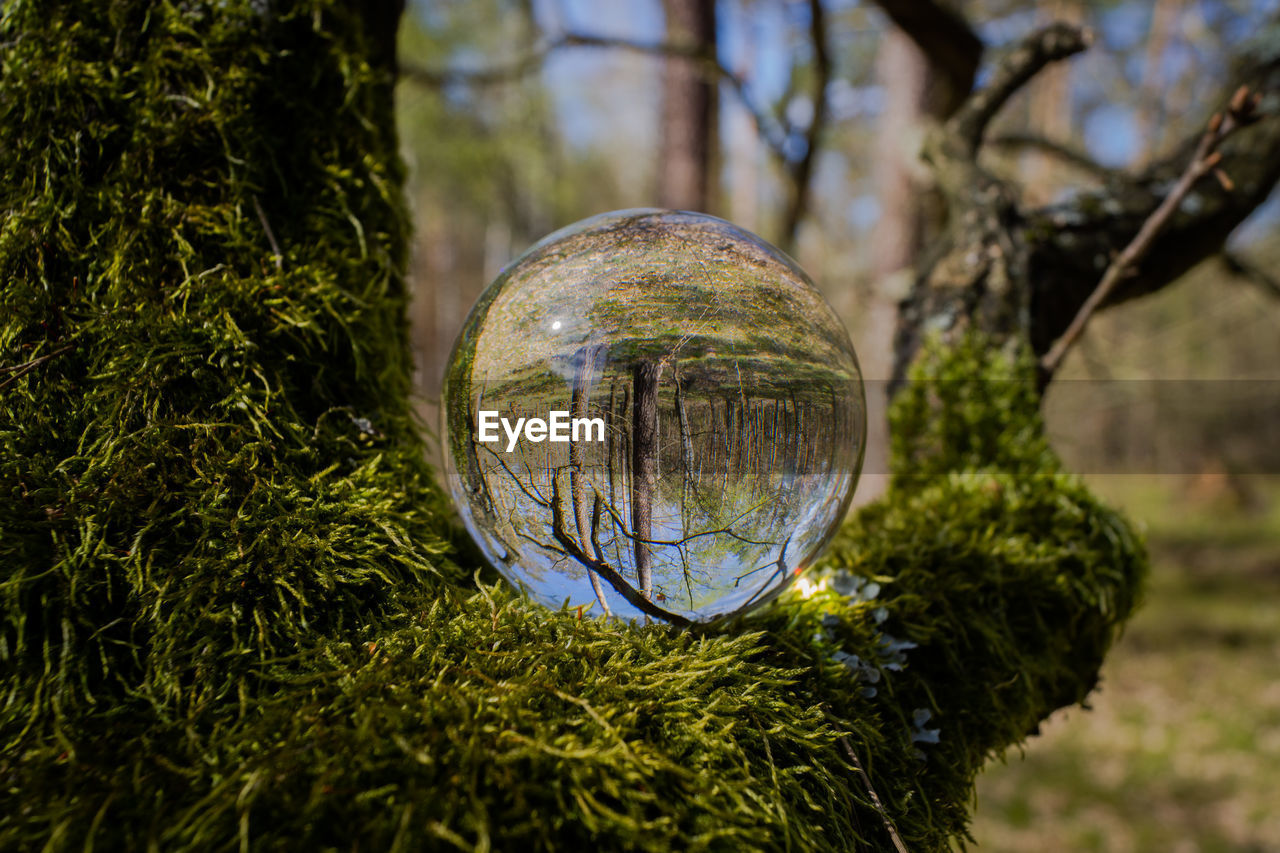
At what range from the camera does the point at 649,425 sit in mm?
1109

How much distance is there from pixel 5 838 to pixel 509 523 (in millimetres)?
693

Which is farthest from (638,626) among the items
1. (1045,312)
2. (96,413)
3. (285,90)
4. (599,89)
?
(599,89)

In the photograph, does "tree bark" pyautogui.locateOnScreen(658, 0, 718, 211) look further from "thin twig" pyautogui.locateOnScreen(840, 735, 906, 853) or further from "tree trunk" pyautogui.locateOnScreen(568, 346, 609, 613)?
"thin twig" pyautogui.locateOnScreen(840, 735, 906, 853)

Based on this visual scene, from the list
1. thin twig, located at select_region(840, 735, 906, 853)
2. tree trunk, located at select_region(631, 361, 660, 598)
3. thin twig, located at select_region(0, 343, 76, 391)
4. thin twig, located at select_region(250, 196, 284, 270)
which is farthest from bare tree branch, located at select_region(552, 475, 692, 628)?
thin twig, located at select_region(0, 343, 76, 391)

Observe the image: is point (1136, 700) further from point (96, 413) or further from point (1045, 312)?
point (96, 413)

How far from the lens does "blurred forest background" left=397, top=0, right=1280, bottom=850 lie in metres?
4.42

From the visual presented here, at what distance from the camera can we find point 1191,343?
8117mm

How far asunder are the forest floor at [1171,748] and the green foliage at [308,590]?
10.4 ft

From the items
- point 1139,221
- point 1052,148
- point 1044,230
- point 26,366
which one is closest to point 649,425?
point 26,366

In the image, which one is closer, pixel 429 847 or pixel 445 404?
pixel 429 847

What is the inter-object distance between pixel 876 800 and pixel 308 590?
0.92 m

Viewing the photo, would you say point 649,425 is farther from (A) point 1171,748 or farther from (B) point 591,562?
(A) point 1171,748

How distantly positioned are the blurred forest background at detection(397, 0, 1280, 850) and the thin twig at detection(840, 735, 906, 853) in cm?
120

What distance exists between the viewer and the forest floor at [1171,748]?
20.2 ft
